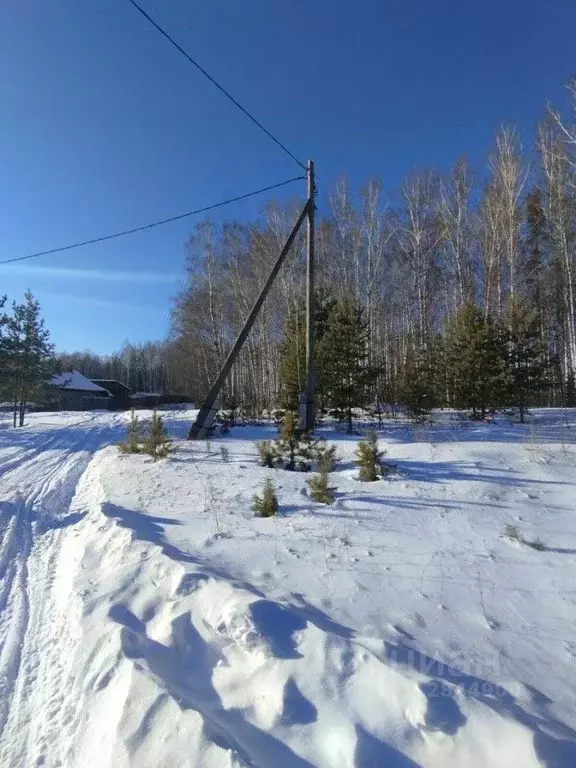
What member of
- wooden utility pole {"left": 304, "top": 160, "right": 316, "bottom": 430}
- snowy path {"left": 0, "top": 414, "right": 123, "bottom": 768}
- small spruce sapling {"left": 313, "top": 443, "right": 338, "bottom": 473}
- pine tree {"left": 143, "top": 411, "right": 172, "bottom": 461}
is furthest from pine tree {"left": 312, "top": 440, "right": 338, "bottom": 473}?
pine tree {"left": 143, "top": 411, "right": 172, "bottom": 461}

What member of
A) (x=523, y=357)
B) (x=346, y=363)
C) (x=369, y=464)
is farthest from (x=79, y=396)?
(x=369, y=464)

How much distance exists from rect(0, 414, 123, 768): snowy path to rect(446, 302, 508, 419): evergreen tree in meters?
13.4

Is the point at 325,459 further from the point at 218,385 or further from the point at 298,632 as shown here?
the point at 218,385

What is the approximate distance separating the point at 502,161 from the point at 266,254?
1271cm

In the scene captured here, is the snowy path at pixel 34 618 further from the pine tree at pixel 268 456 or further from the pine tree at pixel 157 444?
the pine tree at pixel 268 456

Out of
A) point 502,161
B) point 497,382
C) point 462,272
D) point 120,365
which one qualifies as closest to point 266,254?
point 462,272

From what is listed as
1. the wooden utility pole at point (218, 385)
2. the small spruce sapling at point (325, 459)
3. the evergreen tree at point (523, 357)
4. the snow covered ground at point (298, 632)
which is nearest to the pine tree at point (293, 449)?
the small spruce sapling at point (325, 459)

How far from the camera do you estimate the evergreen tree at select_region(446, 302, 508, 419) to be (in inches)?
611

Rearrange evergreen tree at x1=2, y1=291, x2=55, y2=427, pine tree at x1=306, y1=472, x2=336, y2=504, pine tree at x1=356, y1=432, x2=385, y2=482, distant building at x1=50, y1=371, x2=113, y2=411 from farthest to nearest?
distant building at x1=50, y1=371, x2=113, y2=411, evergreen tree at x1=2, y1=291, x2=55, y2=427, pine tree at x1=356, y1=432, x2=385, y2=482, pine tree at x1=306, y1=472, x2=336, y2=504

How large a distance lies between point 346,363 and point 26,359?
923 inches

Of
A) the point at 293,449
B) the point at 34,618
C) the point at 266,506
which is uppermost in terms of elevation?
the point at 293,449

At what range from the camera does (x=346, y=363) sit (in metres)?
13.8

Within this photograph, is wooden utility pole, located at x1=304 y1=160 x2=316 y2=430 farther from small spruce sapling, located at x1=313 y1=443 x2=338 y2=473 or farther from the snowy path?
the snowy path

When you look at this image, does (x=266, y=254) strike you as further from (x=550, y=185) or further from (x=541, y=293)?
(x=541, y=293)
